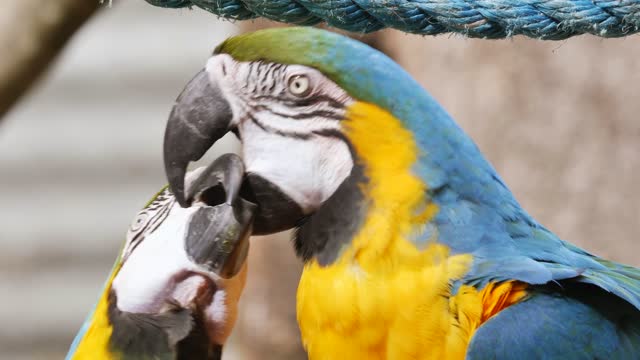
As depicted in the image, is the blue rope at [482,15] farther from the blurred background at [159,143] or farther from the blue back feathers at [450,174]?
the blurred background at [159,143]

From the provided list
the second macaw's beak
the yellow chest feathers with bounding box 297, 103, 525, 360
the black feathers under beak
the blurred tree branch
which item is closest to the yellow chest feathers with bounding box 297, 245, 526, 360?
the yellow chest feathers with bounding box 297, 103, 525, 360

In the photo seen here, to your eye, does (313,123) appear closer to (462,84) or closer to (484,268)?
(484,268)

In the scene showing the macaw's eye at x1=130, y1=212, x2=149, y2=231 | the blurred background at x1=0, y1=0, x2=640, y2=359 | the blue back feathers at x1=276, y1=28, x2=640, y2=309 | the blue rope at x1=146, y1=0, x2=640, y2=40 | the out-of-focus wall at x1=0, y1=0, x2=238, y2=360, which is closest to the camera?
the blue rope at x1=146, y1=0, x2=640, y2=40

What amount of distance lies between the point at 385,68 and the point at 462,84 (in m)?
0.67

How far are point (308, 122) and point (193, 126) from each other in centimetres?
16

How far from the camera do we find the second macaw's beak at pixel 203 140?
1.53m

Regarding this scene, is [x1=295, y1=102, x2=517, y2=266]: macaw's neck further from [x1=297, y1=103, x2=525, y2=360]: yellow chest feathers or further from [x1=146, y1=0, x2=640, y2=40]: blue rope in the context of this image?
[x1=146, y1=0, x2=640, y2=40]: blue rope

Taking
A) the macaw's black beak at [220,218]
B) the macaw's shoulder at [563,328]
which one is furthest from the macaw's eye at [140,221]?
the macaw's shoulder at [563,328]

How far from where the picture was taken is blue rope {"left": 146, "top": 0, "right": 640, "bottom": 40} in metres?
1.38

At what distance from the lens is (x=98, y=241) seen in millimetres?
3953

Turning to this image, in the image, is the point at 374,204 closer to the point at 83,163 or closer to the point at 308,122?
the point at 308,122

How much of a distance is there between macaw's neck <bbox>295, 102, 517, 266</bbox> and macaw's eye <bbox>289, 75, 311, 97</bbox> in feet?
0.22

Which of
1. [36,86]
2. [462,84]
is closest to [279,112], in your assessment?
[36,86]

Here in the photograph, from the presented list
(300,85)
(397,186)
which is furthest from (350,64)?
(397,186)
